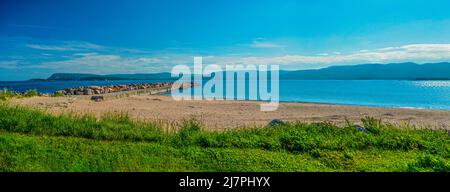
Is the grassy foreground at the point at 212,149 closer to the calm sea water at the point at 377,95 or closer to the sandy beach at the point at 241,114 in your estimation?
the sandy beach at the point at 241,114

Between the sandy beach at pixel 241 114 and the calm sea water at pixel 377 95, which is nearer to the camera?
the sandy beach at pixel 241 114

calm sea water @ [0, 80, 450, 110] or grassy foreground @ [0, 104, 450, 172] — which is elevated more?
grassy foreground @ [0, 104, 450, 172]

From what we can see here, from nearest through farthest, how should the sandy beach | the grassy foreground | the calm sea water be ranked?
the grassy foreground < the sandy beach < the calm sea water

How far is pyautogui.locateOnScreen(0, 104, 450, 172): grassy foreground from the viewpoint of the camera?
5.70m

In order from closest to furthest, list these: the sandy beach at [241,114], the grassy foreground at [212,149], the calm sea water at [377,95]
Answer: the grassy foreground at [212,149] → the sandy beach at [241,114] → the calm sea water at [377,95]

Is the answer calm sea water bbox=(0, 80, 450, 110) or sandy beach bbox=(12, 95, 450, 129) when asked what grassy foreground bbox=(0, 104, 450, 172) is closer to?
sandy beach bbox=(12, 95, 450, 129)

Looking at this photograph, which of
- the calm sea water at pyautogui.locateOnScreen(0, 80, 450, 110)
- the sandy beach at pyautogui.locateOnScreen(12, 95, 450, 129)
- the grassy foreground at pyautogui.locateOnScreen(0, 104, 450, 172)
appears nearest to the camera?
the grassy foreground at pyautogui.locateOnScreen(0, 104, 450, 172)

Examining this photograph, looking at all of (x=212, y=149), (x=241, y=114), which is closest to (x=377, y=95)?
(x=241, y=114)

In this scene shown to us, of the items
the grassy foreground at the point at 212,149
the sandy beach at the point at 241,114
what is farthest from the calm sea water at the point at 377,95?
the grassy foreground at the point at 212,149

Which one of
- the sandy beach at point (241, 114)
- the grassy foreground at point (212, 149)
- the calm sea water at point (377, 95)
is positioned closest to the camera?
the grassy foreground at point (212, 149)

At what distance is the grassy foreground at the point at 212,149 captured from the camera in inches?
224

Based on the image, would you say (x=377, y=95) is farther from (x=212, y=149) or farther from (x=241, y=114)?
(x=212, y=149)

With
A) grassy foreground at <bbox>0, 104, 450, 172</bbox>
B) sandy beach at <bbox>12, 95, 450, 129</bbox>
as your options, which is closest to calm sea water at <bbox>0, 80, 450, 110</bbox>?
sandy beach at <bbox>12, 95, 450, 129</bbox>
